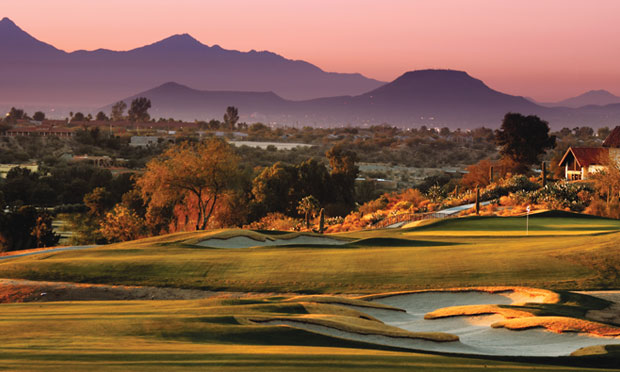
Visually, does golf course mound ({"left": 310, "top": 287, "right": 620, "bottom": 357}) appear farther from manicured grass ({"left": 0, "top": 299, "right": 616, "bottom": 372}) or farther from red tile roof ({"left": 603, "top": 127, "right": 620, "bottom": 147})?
red tile roof ({"left": 603, "top": 127, "right": 620, "bottom": 147})

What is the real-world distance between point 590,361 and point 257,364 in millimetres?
5655

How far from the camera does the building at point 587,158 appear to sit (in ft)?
215

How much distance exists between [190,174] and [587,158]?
44.2 meters

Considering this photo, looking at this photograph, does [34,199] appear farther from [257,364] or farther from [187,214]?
[257,364]

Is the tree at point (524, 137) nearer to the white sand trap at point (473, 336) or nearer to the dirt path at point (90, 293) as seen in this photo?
the dirt path at point (90, 293)

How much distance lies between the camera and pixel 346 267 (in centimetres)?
2380

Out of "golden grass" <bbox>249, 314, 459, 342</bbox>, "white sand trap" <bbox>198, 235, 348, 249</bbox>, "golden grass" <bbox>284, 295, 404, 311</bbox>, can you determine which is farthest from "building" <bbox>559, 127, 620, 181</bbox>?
"golden grass" <bbox>249, 314, 459, 342</bbox>

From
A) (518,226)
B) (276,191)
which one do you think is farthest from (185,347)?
(276,191)

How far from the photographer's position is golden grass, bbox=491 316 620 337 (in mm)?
13453

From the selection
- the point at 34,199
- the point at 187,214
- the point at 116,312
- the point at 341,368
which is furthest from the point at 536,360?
the point at 34,199

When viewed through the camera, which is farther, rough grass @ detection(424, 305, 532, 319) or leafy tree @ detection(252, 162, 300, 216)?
leafy tree @ detection(252, 162, 300, 216)

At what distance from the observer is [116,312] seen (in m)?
14.7

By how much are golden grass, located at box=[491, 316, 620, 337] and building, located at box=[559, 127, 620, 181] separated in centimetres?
5350

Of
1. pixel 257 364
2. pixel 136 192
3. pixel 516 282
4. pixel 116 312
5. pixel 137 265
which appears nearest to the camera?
pixel 257 364
